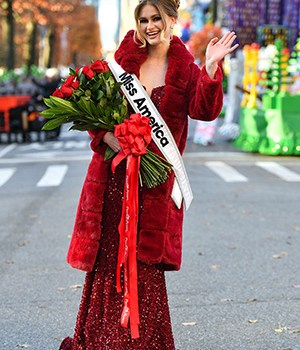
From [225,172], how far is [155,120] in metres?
11.3

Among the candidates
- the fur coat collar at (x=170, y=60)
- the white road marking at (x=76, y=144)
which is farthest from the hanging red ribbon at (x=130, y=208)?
the white road marking at (x=76, y=144)

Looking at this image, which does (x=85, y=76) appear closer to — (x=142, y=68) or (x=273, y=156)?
(x=142, y=68)

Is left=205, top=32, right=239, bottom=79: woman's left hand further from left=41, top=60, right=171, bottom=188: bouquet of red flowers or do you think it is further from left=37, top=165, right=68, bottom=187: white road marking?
left=37, top=165, right=68, bottom=187: white road marking

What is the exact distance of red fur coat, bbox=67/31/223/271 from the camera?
4.34m

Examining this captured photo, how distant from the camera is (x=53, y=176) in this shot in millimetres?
15477

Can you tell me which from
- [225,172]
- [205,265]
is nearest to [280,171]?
[225,172]

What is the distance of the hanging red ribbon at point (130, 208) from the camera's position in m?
4.20

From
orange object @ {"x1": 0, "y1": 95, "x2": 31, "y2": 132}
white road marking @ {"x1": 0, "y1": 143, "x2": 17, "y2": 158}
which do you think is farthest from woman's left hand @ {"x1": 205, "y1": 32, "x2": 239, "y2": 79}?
orange object @ {"x1": 0, "y1": 95, "x2": 31, "y2": 132}

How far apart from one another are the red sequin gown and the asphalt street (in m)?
0.98

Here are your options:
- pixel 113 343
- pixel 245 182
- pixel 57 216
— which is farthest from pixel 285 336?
pixel 245 182

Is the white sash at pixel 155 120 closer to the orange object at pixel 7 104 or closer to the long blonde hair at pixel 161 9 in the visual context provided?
the long blonde hair at pixel 161 9

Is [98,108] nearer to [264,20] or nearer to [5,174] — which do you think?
[5,174]

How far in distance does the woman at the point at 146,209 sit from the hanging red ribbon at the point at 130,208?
0.06 metres

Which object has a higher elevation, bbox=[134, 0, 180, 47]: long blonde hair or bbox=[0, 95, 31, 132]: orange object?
bbox=[134, 0, 180, 47]: long blonde hair
